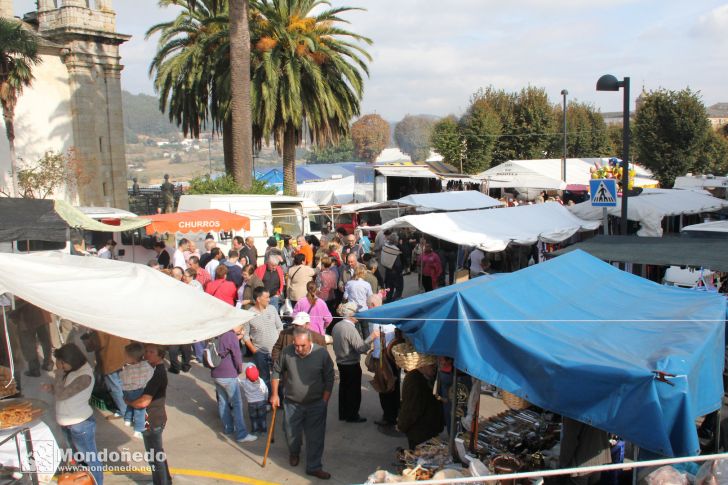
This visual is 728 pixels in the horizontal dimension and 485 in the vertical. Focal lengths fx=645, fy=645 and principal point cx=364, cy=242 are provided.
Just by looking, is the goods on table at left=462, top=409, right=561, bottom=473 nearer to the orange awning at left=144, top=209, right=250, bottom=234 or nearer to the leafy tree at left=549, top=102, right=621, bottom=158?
the orange awning at left=144, top=209, right=250, bottom=234

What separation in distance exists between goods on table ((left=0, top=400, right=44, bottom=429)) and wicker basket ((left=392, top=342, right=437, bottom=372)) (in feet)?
11.8

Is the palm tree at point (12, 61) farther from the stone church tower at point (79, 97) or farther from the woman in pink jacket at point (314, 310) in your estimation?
the woman in pink jacket at point (314, 310)

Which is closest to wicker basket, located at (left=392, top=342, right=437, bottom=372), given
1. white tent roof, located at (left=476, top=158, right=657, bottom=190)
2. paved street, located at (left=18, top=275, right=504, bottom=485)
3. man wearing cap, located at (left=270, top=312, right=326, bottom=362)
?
man wearing cap, located at (left=270, top=312, right=326, bottom=362)

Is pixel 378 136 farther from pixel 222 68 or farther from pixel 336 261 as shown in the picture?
pixel 336 261

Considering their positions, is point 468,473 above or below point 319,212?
below

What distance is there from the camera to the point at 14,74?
1029 inches

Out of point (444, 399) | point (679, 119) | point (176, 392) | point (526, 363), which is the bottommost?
point (176, 392)

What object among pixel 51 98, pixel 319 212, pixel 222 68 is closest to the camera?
pixel 319 212

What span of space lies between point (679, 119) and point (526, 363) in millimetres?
40351

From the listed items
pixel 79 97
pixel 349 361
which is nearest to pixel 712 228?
pixel 349 361

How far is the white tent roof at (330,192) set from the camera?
3412cm

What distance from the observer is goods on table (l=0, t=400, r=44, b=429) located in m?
5.97

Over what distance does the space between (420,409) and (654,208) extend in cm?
1178

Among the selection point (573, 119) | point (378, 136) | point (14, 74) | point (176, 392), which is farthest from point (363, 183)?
point (378, 136)
